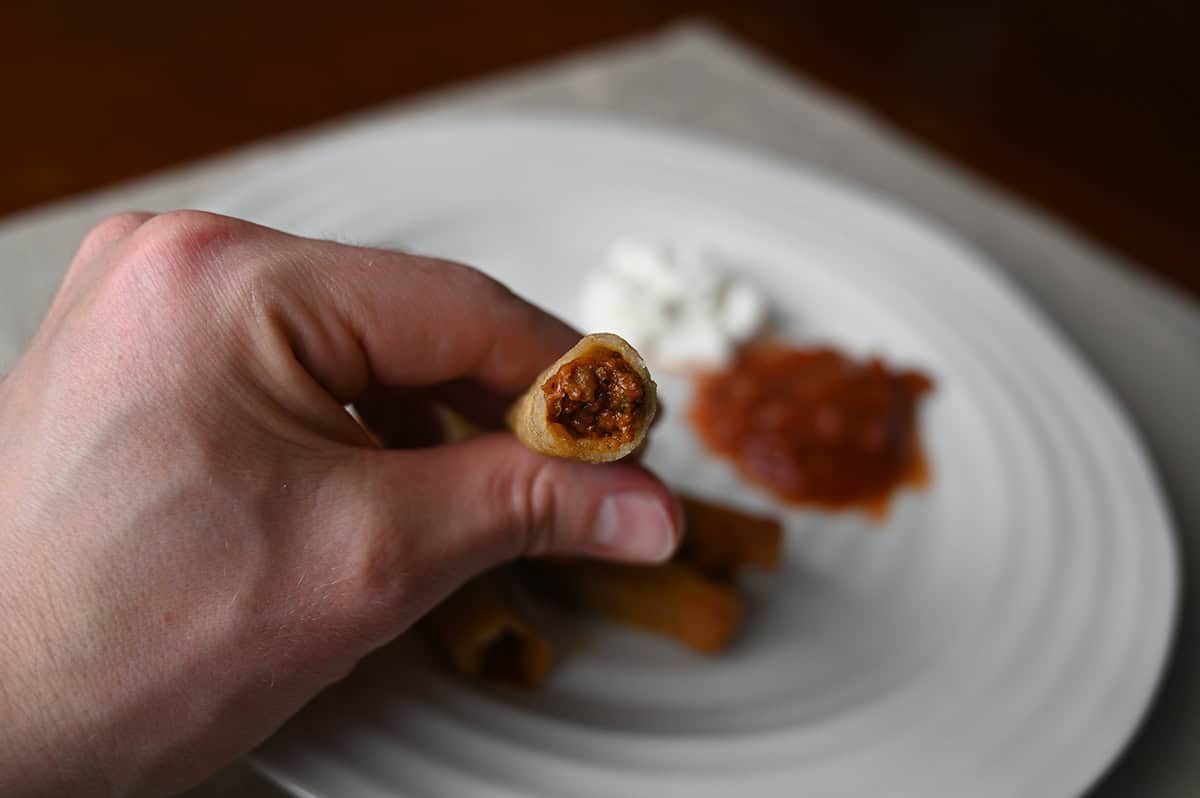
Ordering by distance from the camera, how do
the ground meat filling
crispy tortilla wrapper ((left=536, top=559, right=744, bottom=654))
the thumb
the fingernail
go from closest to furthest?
the ground meat filling → the thumb → the fingernail → crispy tortilla wrapper ((left=536, top=559, right=744, bottom=654))

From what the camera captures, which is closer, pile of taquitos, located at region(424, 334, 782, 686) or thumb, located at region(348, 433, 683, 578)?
thumb, located at region(348, 433, 683, 578)

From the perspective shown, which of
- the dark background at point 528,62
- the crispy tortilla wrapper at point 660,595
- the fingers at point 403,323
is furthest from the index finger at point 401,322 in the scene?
the dark background at point 528,62

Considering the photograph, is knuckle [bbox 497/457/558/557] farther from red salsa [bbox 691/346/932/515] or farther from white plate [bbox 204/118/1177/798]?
red salsa [bbox 691/346/932/515]

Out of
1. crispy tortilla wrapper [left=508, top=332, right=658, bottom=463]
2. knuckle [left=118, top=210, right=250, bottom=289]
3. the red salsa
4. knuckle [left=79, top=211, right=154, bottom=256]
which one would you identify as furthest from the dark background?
crispy tortilla wrapper [left=508, top=332, right=658, bottom=463]

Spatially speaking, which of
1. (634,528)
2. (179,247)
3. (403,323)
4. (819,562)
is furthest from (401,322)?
(819,562)

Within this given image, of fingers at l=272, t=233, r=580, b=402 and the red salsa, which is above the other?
the red salsa

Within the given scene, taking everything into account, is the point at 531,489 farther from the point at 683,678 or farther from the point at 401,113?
the point at 401,113
